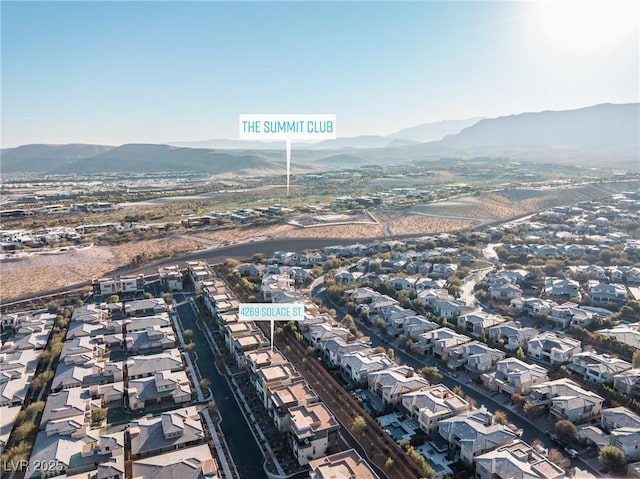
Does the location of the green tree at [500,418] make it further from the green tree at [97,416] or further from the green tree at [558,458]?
the green tree at [97,416]

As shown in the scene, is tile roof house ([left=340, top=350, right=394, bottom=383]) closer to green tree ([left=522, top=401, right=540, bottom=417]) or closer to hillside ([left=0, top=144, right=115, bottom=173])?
green tree ([left=522, top=401, right=540, bottom=417])

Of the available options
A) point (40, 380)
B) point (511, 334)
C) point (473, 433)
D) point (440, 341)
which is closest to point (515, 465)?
point (473, 433)

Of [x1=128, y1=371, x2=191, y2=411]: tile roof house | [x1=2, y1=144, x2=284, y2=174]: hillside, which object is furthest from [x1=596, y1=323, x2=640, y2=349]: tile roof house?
[x1=2, y1=144, x2=284, y2=174]: hillside

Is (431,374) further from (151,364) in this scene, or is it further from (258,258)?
(258,258)

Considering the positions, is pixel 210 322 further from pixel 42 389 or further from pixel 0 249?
pixel 0 249

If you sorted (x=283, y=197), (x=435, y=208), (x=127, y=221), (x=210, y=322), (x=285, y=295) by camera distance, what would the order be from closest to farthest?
(x=210, y=322)
(x=285, y=295)
(x=127, y=221)
(x=435, y=208)
(x=283, y=197)

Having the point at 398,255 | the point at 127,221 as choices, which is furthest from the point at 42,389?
the point at 127,221
